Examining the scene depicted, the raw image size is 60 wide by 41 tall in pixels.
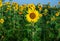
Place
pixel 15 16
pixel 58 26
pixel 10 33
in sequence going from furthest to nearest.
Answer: pixel 15 16
pixel 10 33
pixel 58 26

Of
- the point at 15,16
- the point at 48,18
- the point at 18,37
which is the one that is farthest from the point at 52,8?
the point at 18,37

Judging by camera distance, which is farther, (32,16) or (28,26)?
(28,26)

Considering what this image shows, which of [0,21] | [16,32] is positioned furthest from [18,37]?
[0,21]

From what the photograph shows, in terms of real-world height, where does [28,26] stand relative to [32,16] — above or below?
below

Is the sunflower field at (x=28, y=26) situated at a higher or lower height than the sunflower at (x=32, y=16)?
lower

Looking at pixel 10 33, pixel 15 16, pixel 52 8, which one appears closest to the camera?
pixel 10 33

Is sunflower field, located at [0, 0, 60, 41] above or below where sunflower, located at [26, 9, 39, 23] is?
below

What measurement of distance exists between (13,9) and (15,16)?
0.34m

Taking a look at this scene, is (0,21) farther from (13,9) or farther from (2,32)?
(13,9)

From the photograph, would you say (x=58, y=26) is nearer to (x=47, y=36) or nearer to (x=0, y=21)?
(x=47, y=36)

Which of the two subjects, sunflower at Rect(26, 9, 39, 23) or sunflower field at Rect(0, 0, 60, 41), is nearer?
sunflower at Rect(26, 9, 39, 23)

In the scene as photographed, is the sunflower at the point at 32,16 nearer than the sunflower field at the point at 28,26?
Yes

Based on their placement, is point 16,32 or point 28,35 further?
point 16,32

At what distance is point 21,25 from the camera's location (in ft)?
12.6
